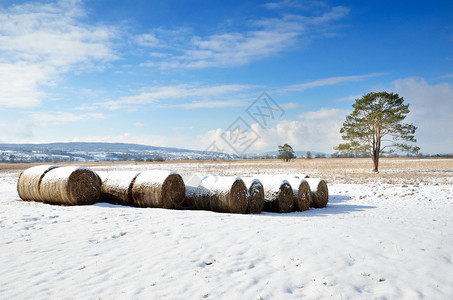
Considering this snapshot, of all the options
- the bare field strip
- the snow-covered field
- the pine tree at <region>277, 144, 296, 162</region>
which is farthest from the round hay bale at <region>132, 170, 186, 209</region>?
the pine tree at <region>277, 144, 296, 162</region>

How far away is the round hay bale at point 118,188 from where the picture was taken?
11781 millimetres

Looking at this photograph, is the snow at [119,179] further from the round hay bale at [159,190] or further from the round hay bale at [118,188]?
the round hay bale at [159,190]

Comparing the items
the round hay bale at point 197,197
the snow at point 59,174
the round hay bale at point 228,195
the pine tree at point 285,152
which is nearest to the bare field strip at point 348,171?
the round hay bale at point 228,195

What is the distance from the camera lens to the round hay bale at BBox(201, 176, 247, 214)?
10750 mm

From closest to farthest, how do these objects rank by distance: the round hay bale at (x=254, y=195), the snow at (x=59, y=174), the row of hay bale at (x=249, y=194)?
the row of hay bale at (x=249, y=194) < the round hay bale at (x=254, y=195) < the snow at (x=59, y=174)

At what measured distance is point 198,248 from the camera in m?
6.60

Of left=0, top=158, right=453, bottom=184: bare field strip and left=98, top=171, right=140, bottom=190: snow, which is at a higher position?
left=98, top=171, right=140, bottom=190: snow

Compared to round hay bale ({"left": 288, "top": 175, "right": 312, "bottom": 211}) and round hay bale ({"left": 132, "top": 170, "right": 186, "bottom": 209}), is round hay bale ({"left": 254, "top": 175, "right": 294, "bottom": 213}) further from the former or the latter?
round hay bale ({"left": 132, "top": 170, "right": 186, "bottom": 209})

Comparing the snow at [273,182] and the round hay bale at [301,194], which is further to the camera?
the round hay bale at [301,194]

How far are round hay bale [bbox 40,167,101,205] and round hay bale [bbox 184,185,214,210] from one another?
3820 mm

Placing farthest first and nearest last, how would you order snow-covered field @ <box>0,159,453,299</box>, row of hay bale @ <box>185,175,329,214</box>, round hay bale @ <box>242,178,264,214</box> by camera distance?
1. round hay bale @ <box>242,178,264,214</box>
2. row of hay bale @ <box>185,175,329,214</box>
3. snow-covered field @ <box>0,159,453,299</box>

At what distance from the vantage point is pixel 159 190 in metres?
11.0

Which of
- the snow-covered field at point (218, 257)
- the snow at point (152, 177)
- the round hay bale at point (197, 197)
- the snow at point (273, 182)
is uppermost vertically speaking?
the snow at point (152, 177)

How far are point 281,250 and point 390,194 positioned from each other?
12.4 metres
